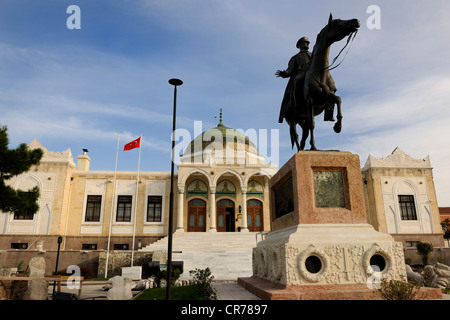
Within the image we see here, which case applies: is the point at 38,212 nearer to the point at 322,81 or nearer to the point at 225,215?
the point at 225,215

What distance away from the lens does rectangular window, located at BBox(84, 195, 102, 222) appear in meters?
25.0

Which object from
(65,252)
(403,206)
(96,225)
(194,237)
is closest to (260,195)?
(194,237)

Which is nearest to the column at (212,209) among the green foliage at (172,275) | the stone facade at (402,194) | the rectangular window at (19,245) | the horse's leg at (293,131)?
the green foliage at (172,275)

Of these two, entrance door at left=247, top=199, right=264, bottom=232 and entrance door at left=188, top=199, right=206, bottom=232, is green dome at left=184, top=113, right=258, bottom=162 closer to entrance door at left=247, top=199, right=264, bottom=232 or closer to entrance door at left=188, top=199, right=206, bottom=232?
entrance door at left=247, top=199, right=264, bottom=232

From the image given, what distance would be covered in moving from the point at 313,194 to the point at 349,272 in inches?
61.3

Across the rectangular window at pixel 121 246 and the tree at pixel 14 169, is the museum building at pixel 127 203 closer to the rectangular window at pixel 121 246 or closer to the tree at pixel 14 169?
the rectangular window at pixel 121 246

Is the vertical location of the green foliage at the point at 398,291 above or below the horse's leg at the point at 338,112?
below

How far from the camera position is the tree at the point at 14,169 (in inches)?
447

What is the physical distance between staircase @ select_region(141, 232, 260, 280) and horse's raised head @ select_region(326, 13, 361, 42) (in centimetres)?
1114

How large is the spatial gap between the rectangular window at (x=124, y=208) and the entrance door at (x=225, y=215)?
7.12m

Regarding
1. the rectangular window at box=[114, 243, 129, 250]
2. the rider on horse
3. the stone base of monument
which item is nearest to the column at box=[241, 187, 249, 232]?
the rectangular window at box=[114, 243, 129, 250]

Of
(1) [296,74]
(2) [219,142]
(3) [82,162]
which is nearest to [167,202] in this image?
(3) [82,162]

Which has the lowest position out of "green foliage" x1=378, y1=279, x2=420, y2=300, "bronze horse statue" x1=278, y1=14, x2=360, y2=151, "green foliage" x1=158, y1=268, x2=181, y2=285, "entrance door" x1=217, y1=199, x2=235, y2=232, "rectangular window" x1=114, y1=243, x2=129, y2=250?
"green foliage" x1=158, y1=268, x2=181, y2=285
